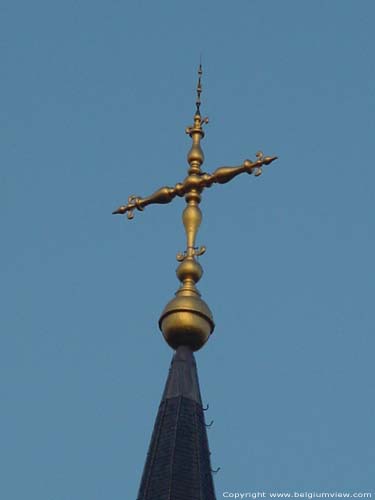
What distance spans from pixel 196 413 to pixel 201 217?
12.2 feet

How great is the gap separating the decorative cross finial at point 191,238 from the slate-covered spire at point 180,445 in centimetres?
35

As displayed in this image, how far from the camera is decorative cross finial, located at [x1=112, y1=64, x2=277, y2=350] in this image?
29.1 m

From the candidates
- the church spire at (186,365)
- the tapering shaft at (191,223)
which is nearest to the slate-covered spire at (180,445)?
the church spire at (186,365)

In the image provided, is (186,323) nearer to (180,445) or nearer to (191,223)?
(191,223)

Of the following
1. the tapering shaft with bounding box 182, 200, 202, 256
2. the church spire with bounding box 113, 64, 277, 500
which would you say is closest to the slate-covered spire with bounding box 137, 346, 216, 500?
the church spire with bounding box 113, 64, 277, 500

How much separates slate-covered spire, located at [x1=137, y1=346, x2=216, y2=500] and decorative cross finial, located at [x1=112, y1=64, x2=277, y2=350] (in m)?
0.35

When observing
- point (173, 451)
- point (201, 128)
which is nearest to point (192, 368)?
point (173, 451)

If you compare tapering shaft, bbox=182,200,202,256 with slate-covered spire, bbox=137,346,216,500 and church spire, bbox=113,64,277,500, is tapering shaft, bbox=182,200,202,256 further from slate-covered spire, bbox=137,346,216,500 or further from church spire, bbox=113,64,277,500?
slate-covered spire, bbox=137,346,216,500

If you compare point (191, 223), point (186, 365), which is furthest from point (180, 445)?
point (191, 223)

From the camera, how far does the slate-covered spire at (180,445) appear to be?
26.4 metres

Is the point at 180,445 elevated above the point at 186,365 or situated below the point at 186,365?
below

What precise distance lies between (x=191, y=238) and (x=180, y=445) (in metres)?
4.28

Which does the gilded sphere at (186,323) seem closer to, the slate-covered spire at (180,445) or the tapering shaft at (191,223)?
the slate-covered spire at (180,445)

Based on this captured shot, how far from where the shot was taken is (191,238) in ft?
99.4
